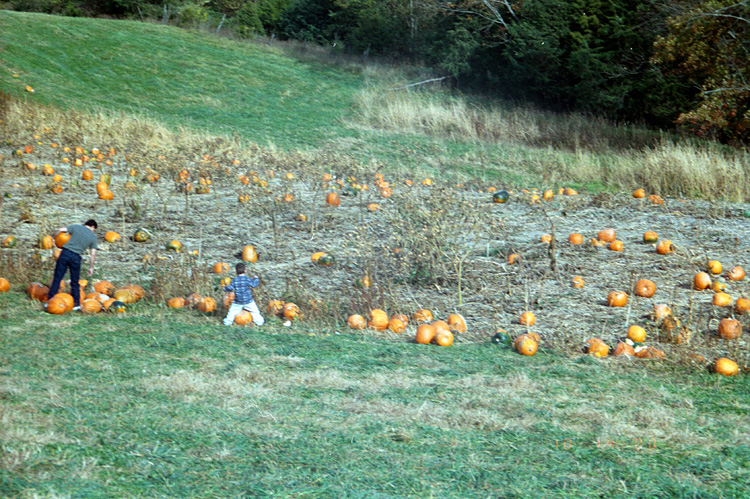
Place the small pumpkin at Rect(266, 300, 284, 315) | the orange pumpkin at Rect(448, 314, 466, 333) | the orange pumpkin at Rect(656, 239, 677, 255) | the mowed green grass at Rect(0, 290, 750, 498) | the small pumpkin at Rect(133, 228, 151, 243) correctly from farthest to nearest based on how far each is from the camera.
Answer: the small pumpkin at Rect(133, 228, 151, 243) < the orange pumpkin at Rect(656, 239, 677, 255) < the small pumpkin at Rect(266, 300, 284, 315) < the orange pumpkin at Rect(448, 314, 466, 333) < the mowed green grass at Rect(0, 290, 750, 498)

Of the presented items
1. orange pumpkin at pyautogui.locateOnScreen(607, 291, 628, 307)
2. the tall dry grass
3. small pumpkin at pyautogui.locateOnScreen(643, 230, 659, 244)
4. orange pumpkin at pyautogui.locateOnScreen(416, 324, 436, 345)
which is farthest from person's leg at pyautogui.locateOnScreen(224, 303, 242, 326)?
the tall dry grass

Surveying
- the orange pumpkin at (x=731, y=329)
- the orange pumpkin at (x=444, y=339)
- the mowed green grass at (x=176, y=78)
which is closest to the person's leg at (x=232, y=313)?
the orange pumpkin at (x=444, y=339)

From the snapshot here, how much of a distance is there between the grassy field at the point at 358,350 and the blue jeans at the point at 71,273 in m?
0.28

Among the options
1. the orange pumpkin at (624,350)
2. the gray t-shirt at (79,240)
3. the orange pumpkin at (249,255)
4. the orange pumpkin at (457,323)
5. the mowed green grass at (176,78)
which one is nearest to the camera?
the orange pumpkin at (624,350)

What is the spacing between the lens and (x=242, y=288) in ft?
20.6

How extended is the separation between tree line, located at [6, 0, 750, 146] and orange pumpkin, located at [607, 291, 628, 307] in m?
10.1

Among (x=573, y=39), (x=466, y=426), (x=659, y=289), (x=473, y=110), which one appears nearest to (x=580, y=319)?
(x=659, y=289)

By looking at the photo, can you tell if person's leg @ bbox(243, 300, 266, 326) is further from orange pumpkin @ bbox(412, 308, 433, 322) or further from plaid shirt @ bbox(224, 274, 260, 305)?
orange pumpkin @ bbox(412, 308, 433, 322)

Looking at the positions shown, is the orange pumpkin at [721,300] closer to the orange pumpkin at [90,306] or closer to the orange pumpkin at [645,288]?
the orange pumpkin at [645,288]

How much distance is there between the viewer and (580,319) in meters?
6.50

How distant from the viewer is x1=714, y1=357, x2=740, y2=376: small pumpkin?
5.24 meters

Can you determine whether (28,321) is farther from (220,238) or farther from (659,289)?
(659,289)

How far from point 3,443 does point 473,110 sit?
69.5 ft

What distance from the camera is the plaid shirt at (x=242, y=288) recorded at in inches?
247
